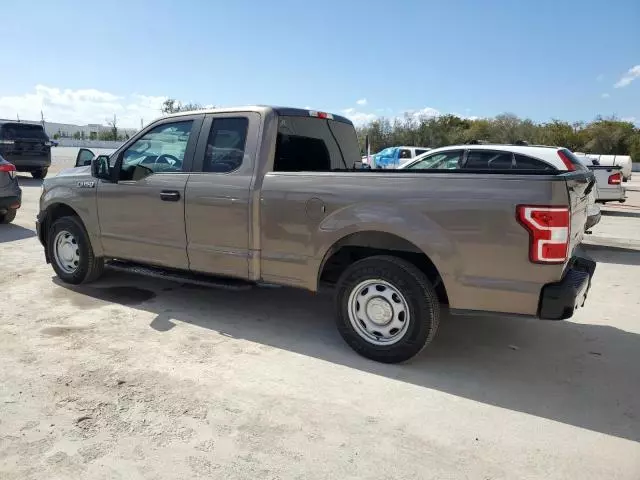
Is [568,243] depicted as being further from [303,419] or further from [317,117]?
[317,117]

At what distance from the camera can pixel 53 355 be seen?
4.01 metres

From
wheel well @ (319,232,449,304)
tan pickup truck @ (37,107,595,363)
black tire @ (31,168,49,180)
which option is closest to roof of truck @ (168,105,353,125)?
tan pickup truck @ (37,107,595,363)

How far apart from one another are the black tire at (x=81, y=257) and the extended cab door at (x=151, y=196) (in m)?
0.31

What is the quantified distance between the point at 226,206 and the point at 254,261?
1.81ft

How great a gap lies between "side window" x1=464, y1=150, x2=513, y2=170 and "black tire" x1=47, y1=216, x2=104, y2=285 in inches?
253

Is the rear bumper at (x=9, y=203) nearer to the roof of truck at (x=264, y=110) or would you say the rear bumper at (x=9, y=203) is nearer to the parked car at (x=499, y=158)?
the roof of truck at (x=264, y=110)

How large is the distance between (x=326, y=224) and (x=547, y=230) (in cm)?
164

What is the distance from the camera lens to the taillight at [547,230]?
3.28 m

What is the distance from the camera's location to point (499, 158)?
9.10m

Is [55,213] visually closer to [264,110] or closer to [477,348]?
[264,110]

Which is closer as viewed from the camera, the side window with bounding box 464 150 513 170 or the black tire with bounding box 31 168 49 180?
the side window with bounding box 464 150 513 170

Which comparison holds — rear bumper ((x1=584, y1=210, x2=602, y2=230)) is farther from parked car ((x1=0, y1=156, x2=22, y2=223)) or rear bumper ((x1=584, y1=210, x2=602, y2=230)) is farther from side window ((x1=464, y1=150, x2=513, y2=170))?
parked car ((x1=0, y1=156, x2=22, y2=223))

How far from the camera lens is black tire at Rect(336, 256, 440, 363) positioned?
3.79 m

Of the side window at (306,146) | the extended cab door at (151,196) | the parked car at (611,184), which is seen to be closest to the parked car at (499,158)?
the side window at (306,146)
